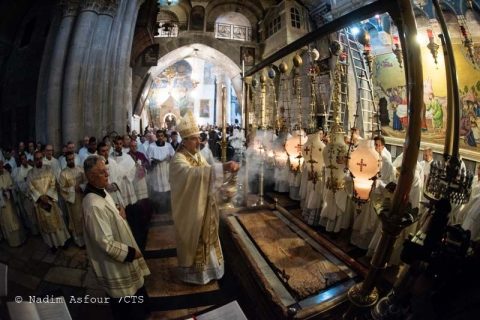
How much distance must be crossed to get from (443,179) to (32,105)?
13.0 metres

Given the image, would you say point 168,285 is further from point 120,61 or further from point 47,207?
point 120,61

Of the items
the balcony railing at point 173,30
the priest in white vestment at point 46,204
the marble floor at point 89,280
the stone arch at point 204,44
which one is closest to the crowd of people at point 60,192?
the priest in white vestment at point 46,204

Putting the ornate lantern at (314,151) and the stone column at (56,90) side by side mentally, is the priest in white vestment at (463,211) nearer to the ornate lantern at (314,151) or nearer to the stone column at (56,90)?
the ornate lantern at (314,151)

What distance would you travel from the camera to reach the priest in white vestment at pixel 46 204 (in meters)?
5.02

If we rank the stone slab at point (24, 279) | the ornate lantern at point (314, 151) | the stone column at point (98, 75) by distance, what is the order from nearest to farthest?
the stone slab at point (24, 279)
the ornate lantern at point (314, 151)
the stone column at point (98, 75)

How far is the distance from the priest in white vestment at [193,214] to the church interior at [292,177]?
9 cm

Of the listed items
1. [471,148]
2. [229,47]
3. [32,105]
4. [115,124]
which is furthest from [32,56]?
[471,148]

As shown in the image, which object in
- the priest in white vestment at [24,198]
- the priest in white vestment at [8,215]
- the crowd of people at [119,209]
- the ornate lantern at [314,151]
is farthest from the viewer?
the priest in white vestment at [24,198]

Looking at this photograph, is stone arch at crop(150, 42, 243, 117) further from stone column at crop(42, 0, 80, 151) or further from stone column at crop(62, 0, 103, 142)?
stone column at crop(42, 0, 80, 151)

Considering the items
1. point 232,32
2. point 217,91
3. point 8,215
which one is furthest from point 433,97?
point 217,91

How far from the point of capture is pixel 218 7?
1941 cm

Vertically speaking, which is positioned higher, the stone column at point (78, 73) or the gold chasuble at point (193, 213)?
the stone column at point (78, 73)

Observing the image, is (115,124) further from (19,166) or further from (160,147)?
(19,166)

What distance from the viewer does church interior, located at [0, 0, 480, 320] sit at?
136 centimetres
